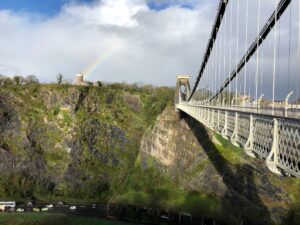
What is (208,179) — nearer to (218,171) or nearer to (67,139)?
(218,171)

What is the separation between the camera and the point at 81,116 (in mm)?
89188

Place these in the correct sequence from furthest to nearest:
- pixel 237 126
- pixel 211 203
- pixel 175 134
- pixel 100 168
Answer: pixel 100 168
pixel 175 134
pixel 211 203
pixel 237 126

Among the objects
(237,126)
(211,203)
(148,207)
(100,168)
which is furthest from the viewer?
(100,168)

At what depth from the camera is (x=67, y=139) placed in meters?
85.9

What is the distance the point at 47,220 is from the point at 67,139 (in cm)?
2601

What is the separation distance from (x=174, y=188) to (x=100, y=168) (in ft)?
64.7

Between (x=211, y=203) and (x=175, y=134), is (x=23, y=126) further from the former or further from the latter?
(x=211, y=203)

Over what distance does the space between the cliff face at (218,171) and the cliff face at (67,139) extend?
7.84 metres

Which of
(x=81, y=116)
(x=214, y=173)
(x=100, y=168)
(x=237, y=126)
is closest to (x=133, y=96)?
(x=81, y=116)

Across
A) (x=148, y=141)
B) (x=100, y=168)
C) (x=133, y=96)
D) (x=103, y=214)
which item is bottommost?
(x=103, y=214)

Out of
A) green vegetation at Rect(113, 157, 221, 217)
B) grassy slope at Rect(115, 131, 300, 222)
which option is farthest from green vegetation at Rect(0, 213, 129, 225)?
grassy slope at Rect(115, 131, 300, 222)

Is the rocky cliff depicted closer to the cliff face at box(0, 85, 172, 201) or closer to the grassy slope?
the grassy slope

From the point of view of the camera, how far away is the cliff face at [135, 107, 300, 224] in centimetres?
5662

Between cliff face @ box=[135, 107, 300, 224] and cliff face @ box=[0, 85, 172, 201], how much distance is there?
25.7 ft
